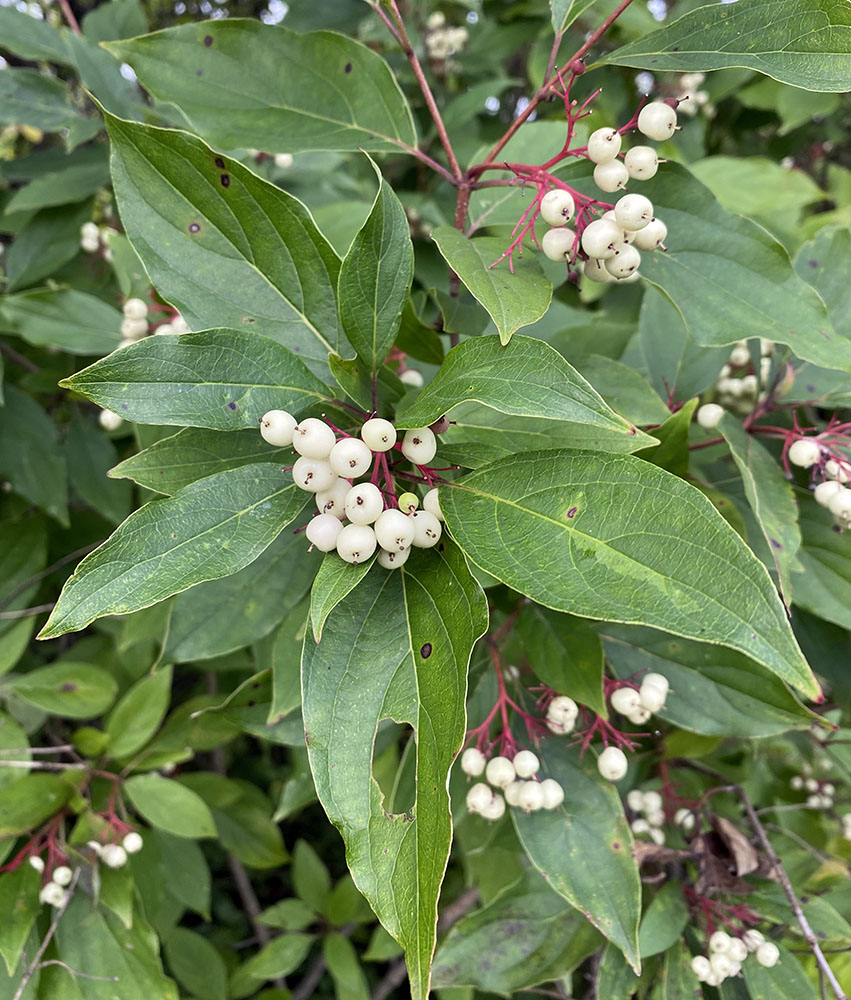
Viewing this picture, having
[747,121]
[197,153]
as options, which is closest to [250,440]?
[197,153]

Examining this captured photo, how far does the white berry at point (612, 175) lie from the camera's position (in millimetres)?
860

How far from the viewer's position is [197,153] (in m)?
0.81

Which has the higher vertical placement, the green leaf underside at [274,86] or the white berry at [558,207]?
the green leaf underside at [274,86]

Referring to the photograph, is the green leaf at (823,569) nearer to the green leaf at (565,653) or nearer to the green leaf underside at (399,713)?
the green leaf at (565,653)

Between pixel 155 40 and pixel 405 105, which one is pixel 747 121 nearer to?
pixel 405 105

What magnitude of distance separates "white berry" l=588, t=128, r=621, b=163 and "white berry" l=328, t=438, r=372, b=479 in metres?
0.49

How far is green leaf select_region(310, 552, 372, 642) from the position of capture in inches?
25.9

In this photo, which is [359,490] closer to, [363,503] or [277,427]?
[363,503]

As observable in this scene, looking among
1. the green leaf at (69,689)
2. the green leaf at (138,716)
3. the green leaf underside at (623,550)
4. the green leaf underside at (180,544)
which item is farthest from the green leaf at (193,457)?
the green leaf at (69,689)

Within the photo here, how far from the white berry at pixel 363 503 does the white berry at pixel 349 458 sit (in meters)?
0.02

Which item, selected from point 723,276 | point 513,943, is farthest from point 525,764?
point 723,276

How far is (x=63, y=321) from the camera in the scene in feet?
4.91

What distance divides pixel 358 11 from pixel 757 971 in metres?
2.51

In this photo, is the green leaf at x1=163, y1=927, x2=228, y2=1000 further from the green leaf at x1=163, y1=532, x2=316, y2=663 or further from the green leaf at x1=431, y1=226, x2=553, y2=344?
the green leaf at x1=431, y1=226, x2=553, y2=344
